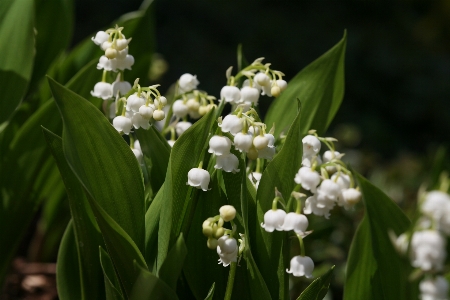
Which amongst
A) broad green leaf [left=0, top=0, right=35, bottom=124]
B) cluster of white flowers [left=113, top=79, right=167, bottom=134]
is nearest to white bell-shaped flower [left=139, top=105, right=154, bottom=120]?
cluster of white flowers [left=113, top=79, right=167, bottom=134]

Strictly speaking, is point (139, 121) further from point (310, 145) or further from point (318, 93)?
point (318, 93)

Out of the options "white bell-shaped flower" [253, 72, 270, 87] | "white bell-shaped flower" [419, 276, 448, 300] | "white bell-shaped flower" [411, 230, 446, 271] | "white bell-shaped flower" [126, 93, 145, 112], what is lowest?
"white bell-shaped flower" [419, 276, 448, 300]

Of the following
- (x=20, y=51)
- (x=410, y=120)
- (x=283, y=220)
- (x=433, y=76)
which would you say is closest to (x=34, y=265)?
(x=20, y=51)

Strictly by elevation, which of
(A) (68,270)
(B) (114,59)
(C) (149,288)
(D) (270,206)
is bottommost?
(A) (68,270)

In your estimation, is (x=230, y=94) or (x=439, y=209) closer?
(x=439, y=209)

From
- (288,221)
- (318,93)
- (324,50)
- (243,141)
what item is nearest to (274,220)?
(288,221)

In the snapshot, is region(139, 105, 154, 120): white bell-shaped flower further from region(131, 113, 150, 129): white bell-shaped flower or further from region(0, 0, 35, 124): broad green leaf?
region(0, 0, 35, 124): broad green leaf

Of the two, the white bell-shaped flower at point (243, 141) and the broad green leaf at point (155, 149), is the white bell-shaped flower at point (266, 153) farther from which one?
the broad green leaf at point (155, 149)
